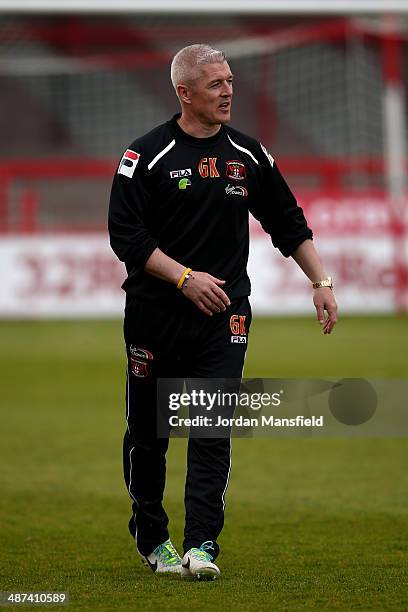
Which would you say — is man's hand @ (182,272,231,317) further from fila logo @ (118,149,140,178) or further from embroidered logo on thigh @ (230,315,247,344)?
fila logo @ (118,149,140,178)

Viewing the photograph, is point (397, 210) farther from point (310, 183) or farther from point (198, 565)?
point (198, 565)

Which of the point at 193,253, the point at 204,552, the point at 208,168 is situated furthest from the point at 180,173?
the point at 204,552

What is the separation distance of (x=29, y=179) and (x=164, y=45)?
18.1ft

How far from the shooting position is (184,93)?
189 inches

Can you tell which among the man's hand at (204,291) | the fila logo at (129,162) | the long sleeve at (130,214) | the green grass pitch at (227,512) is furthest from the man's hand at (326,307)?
the green grass pitch at (227,512)

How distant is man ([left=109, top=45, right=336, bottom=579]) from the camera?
474 cm

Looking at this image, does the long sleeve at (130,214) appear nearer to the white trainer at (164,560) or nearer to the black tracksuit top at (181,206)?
the black tracksuit top at (181,206)

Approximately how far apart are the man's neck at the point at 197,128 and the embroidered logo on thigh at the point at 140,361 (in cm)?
88

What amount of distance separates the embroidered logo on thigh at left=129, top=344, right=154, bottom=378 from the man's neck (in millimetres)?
885

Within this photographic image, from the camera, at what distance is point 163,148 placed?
4789mm

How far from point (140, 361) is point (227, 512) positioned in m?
2.00

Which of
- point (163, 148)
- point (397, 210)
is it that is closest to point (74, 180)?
point (397, 210)

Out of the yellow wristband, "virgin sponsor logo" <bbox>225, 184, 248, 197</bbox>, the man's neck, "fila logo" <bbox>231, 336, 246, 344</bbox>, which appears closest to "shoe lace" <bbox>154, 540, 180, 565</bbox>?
"fila logo" <bbox>231, 336, 246, 344</bbox>

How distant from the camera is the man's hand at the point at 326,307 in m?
4.95
